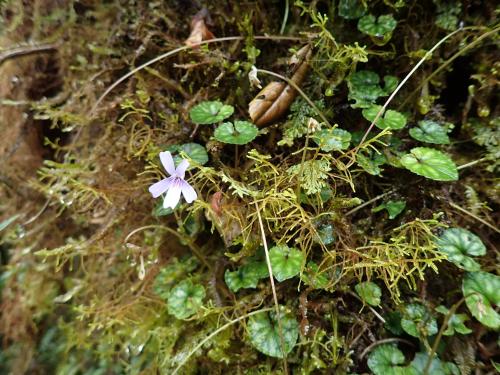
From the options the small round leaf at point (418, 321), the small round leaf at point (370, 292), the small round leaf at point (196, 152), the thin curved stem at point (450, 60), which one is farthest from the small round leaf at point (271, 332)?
the thin curved stem at point (450, 60)

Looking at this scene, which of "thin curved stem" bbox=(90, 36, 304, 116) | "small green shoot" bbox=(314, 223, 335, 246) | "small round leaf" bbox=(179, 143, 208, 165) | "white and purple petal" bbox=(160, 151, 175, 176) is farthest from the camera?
"thin curved stem" bbox=(90, 36, 304, 116)

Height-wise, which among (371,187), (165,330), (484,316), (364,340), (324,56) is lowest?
(165,330)

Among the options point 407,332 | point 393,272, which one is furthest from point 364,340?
point 393,272

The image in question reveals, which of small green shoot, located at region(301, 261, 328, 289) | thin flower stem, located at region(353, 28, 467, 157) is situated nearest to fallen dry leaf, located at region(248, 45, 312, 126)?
thin flower stem, located at region(353, 28, 467, 157)

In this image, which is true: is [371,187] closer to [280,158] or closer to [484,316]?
[280,158]

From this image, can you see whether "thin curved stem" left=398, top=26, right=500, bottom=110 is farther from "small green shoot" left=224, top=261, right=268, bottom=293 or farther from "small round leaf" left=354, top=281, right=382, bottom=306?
"small green shoot" left=224, top=261, right=268, bottom=293

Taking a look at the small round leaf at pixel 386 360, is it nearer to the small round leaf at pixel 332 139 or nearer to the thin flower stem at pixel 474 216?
the thin flower stem at pixel 474 216
